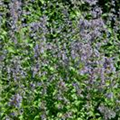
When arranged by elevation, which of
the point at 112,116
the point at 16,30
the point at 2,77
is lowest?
the point at 112,116

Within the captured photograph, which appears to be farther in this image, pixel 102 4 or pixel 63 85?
pixel 102 4

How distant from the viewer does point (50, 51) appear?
4.98 meters

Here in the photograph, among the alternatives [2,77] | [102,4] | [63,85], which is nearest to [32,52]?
[2,77]

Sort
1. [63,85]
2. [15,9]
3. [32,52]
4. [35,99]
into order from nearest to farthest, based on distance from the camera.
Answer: [63,85] < [35,99] < [32,52] < [15,9]

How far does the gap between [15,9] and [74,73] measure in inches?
49.8

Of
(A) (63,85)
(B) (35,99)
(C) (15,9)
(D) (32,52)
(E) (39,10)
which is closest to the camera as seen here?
(A) (63,85)

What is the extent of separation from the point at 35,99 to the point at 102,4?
3.21 meters

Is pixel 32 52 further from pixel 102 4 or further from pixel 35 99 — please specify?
pixel 102 4

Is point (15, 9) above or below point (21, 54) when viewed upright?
above

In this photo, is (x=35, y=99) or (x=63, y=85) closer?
(x=63, y=85)

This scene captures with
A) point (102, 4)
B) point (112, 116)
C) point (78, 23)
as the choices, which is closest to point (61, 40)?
point (78, 23)

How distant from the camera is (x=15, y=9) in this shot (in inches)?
207

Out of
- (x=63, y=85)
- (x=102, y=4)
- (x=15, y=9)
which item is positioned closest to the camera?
(x=63, y=85)

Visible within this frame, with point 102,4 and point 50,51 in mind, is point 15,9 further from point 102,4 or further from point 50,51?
point 102,4
